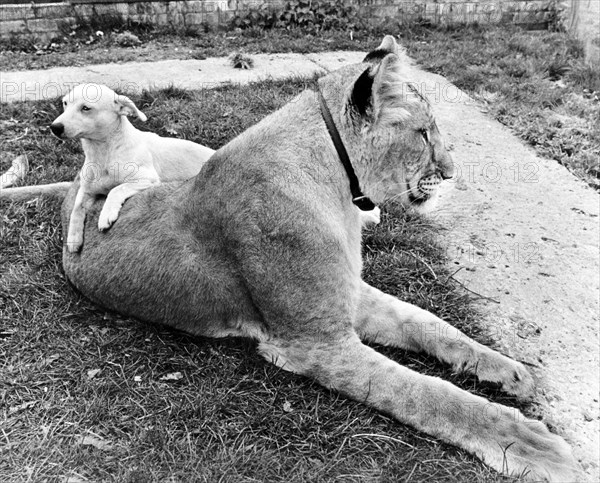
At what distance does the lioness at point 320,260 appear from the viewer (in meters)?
3.05

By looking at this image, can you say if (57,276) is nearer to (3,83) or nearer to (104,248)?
(104,248)

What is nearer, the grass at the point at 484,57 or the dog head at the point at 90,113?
the dog head at the point at 90,113

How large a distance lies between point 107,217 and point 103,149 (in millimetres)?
764

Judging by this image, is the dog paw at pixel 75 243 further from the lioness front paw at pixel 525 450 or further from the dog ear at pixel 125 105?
the lioness front paw at pixel 525 450

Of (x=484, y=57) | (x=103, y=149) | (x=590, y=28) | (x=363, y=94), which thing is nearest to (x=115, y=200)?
(x=103, y=149)

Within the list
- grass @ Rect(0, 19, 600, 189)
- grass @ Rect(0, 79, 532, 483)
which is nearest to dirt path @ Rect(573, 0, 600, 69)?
grass @ Rect(0, 19, 600, 189)

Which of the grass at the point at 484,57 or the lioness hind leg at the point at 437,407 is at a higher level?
the grass at the point at 484,57

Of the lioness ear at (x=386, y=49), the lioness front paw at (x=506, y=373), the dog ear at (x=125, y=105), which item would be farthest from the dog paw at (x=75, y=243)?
the lioness front paw at (x=506, y=373)

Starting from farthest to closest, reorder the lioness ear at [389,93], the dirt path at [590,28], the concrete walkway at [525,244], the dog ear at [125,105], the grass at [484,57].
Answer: the dirt path at [590,28] < the grass at [484,57] < the dog ear at [125,105] < the concrete walkway at [525,244] < the lioness ear at [389,93]

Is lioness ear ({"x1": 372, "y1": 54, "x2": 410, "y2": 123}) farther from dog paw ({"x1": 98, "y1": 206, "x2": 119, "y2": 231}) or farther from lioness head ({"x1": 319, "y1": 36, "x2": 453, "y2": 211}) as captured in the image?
dog paw ({"x1": 98, "y1": 206, "x2": 119, "y2": 231})

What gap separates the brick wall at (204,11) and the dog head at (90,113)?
5.73 m

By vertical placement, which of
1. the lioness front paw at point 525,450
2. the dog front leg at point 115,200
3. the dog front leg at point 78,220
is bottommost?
the lioness front paw at point 525,450

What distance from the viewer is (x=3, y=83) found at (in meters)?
7.20

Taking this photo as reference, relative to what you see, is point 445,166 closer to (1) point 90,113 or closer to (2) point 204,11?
(1) point 90,113
